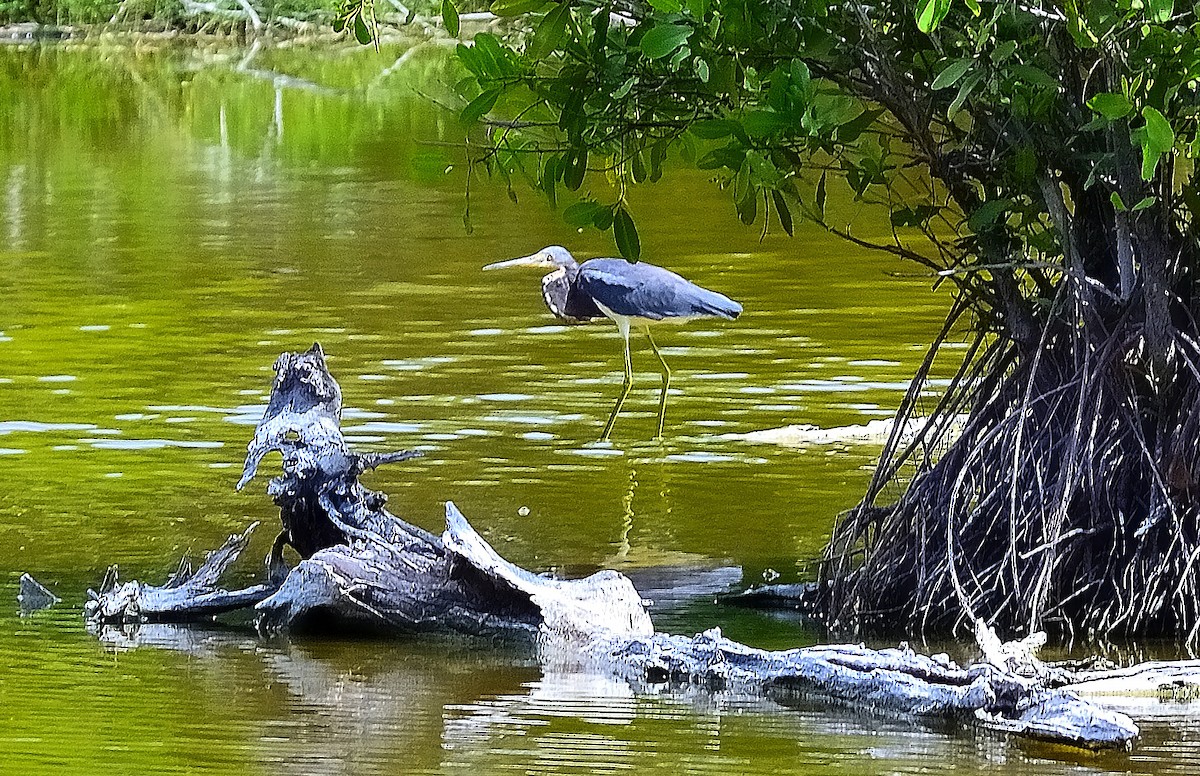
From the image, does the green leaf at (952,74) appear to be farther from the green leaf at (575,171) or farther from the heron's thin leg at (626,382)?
the heron's thin leg at (626,382)

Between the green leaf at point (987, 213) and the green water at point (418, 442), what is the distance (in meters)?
1.37

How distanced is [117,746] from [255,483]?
356 centimetres

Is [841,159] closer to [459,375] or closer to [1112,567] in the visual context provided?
[1112,567]

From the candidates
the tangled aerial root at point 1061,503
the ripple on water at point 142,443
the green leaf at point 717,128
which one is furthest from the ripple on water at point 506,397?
the green leaf at point 717,128

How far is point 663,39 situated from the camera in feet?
18.6

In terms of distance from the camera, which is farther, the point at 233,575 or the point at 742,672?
the point at 233,575

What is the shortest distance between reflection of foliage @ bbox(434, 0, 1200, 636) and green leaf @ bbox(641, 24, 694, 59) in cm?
14

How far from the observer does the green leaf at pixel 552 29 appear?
594cm

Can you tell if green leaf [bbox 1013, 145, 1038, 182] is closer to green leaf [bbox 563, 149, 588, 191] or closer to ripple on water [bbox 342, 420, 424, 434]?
green leaf [bbox 563, 149, 588, 191]

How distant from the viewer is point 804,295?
1425 cm

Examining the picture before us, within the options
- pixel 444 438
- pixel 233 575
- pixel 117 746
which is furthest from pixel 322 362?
pixel 444 438

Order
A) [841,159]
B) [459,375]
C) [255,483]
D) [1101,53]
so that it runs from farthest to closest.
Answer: [459,375], [255,483], [841,159], [1101,53]

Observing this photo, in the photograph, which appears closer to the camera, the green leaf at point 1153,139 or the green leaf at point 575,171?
the green leaf at point 1153,139

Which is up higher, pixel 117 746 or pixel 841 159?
pixel 841 159
